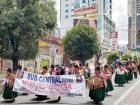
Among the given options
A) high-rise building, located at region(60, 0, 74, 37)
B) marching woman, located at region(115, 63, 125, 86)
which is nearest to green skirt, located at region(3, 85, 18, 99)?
marching woman, located at region(115, 63, 125, 86)

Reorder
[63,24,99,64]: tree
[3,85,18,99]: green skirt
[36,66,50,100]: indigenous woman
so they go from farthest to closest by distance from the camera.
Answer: [63,24,99,64]: tree → [36,66,50,100]: indigenous woman → [3,85,18,99]: green skirt

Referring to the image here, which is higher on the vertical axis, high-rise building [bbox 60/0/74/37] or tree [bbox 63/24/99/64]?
high-rise building [bbox 60/0/74/37]

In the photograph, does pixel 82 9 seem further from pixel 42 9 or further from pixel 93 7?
pixel 42 9

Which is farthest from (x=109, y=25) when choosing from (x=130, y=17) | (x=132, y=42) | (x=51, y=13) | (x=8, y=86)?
(x=8, y=86)

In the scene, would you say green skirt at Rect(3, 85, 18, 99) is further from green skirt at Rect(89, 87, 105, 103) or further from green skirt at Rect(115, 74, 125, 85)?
green skirt at Rect(115, 74, 125, 85)

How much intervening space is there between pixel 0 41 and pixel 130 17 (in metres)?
106

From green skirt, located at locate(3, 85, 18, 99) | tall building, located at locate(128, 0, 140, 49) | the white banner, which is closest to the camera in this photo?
green skirt, located at locate(3, 85, 18, 99)

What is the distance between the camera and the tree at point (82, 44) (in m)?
70.2

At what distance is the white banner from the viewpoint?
1992cm

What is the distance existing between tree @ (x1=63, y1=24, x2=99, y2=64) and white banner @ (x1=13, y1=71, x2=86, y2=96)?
4975 centimetres

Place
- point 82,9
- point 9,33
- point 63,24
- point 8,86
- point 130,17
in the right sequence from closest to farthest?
point 8,86
point 9,33
point 130,17
point 82,9
point 63,24

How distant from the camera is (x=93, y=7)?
156m

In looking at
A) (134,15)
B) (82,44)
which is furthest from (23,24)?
(134,15)

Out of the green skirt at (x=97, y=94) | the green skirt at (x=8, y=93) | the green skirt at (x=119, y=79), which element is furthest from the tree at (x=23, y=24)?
the green skirt at (x=97, y=94)
